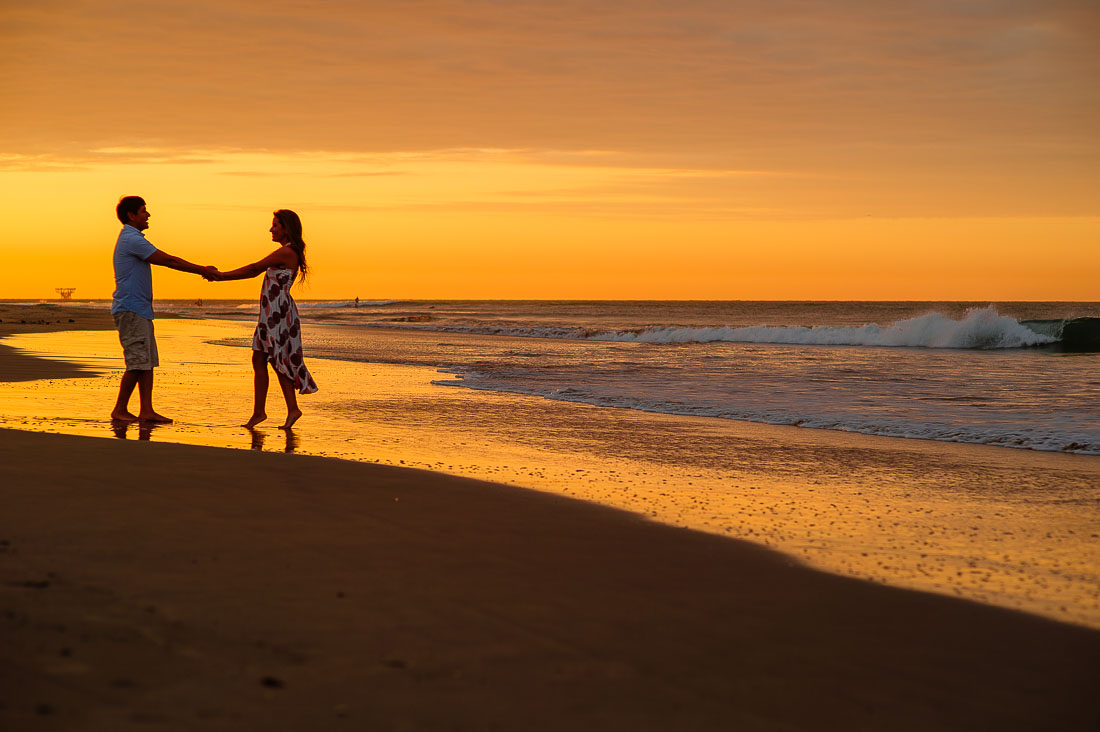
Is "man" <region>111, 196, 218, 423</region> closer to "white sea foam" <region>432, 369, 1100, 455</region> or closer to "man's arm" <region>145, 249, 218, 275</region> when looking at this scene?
"man's arm" <region>145, 249, 218, 275</region>

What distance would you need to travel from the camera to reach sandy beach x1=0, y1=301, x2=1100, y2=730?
2584mm

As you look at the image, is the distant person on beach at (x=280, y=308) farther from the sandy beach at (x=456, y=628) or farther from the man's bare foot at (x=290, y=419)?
the sandy beach at (x=456, y=628)

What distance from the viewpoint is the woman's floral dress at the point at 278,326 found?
905 centimetres

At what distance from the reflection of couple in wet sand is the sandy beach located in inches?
143

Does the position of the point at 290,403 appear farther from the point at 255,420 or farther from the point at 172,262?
the point at 172,262

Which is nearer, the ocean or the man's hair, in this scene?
the man's hair

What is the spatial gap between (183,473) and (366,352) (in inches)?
693

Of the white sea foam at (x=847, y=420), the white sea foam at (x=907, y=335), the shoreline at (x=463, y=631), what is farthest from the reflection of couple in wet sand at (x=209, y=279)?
the white sea foam at (x=907, y=335)

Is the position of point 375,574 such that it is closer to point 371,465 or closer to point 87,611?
point 87,611

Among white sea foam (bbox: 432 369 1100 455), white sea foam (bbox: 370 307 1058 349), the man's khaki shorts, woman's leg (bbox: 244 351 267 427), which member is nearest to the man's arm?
the man's khaki shorts

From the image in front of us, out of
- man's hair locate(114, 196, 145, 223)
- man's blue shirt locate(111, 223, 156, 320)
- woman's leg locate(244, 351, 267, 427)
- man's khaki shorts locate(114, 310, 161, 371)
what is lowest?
woman's leg locate(244, 351, 267, 427)

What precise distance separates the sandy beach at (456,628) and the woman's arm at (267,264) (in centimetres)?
400

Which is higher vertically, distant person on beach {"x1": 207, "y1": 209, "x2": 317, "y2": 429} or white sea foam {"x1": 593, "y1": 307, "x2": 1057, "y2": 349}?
distant person on beach {"x1": 207, "y1": 209, "x2": 317, "y2": 429}

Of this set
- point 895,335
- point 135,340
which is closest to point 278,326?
point 135,340
